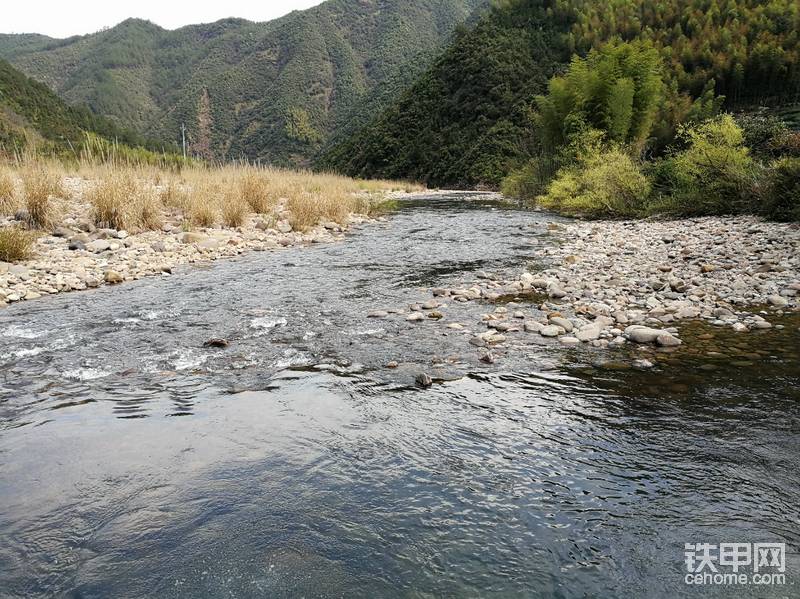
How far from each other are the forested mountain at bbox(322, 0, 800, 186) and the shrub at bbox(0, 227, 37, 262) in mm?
36355

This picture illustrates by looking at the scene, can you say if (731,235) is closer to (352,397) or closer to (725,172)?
(725,172)

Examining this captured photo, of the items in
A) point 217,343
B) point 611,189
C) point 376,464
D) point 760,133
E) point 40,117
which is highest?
point 40,117

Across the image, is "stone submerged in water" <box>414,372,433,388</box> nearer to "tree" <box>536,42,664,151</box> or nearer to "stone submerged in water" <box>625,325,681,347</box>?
"stone submerged in water" <box>625,325,681,347</box>

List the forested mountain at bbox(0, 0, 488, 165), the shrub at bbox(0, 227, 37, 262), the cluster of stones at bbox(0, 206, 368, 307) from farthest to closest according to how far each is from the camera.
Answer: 1. the forested mountain at bbox(0, 0, 488, 165)
2. the shrub at bbox(0, 227, 37, 262)
3. the cluster of stones at bbox(0, 206, 368, 307)

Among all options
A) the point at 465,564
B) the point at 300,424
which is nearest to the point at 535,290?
the point at 300,424

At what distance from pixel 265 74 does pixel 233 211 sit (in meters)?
152

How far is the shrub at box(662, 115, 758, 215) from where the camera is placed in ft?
41.1

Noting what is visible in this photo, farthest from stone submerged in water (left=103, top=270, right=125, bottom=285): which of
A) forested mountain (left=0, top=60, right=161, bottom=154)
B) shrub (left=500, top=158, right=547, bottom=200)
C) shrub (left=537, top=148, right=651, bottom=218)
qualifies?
forested mountain (left=0, top=60, right=161, bottom=154)

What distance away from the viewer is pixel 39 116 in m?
59.8

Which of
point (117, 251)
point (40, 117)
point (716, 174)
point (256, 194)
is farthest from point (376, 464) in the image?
point (40, 117)

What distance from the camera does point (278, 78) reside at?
14262 centimetres

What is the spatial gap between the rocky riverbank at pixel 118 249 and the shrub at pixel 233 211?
0.23 metres

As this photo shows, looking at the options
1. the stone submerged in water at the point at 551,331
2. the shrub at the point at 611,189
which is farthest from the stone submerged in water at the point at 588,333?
the shrub at the point at 611,189

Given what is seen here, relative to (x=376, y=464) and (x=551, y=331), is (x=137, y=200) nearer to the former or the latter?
(x=551, y=331)
